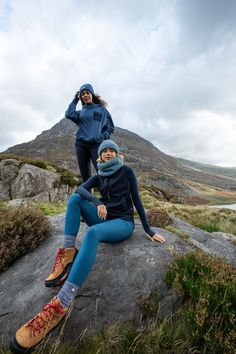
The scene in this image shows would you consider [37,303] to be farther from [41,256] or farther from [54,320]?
[41,256]

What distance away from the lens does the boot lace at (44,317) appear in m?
3.32

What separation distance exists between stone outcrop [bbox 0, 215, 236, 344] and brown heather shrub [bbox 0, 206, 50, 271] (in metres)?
0.16

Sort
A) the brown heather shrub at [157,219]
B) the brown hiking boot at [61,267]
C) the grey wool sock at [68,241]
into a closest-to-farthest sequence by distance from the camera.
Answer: the brown hiking boot at [61,267] → the grey wool sock at [68,241] → the brown heather shrub at [157,219]

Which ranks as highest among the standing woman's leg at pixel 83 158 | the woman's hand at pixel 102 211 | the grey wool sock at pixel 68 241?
the standing woman's leg at pixel 83 158

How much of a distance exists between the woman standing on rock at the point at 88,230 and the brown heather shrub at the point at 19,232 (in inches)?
48.2

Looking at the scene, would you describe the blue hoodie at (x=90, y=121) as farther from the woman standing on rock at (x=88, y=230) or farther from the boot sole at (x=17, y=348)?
the boot sole at (x=17, y=348)

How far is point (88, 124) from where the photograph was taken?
713cm

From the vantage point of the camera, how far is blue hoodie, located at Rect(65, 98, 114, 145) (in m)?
7.01

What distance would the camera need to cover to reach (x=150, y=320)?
380cm

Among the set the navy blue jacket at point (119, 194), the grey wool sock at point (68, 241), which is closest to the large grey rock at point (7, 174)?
the navy blue jacket at point (119, 194)

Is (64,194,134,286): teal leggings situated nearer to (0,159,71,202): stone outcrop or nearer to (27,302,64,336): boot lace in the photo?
(27,302,64,336): boot lace

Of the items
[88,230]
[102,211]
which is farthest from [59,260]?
[102,211]

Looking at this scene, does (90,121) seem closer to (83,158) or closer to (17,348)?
(83,158)

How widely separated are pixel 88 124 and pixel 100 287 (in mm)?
4214
